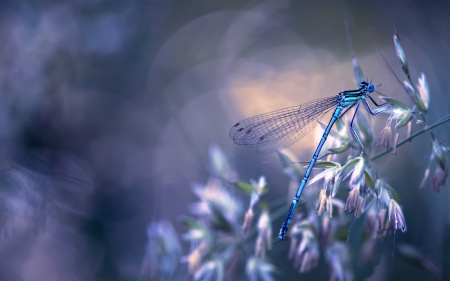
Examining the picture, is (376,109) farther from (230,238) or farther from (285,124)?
(230,238)

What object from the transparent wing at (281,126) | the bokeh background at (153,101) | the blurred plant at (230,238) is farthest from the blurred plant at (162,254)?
the transparent wing at (281,126)

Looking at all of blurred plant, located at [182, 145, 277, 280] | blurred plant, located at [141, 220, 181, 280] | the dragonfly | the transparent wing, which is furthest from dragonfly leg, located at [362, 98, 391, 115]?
blurred plant, located at [141, 220, 181, 280]

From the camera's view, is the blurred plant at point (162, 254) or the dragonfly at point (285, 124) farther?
the dragonfly at point (285, 124)

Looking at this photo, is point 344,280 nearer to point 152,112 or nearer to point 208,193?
point 208,193

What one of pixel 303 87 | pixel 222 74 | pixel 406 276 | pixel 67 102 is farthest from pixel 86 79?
pixel 406 276

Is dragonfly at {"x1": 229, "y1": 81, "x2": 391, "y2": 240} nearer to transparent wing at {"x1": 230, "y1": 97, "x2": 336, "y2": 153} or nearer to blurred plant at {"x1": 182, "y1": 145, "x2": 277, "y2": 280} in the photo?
transparent wing at {"x1": 230, "y1": 97, "x2": 336, "y2": 153}

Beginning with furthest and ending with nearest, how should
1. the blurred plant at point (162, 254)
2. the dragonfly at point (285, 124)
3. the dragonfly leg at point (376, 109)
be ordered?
the dragonfly at point (285, 124) < the blurred plant at point (162, 254) < the dragonfly leg at point (376, 109)

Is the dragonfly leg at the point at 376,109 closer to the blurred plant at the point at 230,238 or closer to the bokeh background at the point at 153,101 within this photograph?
the bokeh background at the point at 153,101
